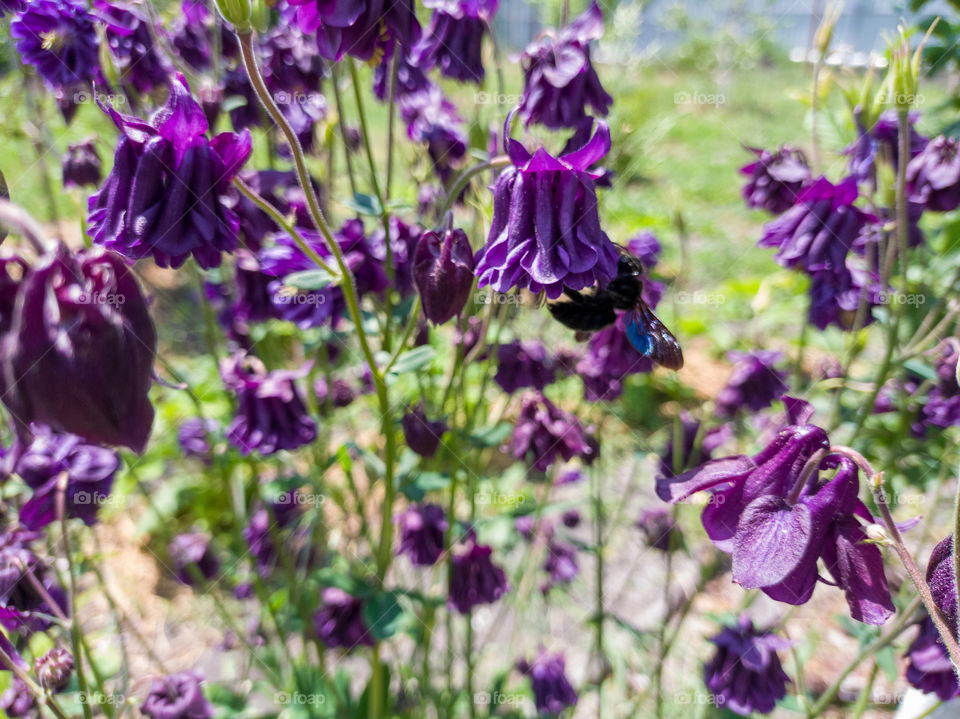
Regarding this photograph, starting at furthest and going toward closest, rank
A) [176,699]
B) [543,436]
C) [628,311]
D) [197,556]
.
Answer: [197,556]
[543,436]
[176,699]
[628,311]

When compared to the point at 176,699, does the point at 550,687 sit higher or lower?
lower

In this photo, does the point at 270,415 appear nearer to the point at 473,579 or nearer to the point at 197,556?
the point at 473,579

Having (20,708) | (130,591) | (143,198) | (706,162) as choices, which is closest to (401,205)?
(143,198)

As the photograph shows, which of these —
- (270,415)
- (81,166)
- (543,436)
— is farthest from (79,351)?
(81,166)

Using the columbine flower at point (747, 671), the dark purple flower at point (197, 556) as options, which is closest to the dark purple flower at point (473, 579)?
the columbine flower at point (747, 671)

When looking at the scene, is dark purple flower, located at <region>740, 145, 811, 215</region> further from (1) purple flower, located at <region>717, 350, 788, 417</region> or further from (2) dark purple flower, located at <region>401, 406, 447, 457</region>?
(2) dark purple flower, located at <region>401, 406, 447, 457</region>
